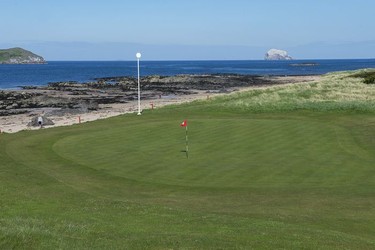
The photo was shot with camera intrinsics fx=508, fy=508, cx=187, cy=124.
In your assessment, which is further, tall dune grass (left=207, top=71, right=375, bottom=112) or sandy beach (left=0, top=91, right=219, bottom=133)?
sandy beach (left=0, top=91, right=219, bottom=133)

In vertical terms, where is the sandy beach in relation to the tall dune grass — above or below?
below

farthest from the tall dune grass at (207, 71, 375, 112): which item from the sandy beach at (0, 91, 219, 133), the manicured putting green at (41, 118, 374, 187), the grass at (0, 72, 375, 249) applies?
the manicured putting green at (41, 118, 374, 187)

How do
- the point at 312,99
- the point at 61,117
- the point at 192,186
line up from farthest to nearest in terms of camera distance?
the point at 61,117, the point at 312,99, the point at 192,186

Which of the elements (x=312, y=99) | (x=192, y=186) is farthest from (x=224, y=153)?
(x=312, y=99)

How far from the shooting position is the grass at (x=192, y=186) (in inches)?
485

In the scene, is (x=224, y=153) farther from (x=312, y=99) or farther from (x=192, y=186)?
(x=312, y=99)

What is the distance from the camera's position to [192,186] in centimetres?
1920

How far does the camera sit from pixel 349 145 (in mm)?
26562

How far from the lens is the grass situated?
A: 12312 mm

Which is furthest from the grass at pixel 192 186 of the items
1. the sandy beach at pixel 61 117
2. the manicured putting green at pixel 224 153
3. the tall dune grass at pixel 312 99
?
the sandy beach at pixel 61 117

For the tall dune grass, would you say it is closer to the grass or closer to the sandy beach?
the sandy beach

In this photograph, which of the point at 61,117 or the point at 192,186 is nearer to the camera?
the point at 192,186

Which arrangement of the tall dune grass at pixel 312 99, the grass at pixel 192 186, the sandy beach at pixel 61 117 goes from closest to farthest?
the grass at pixel 192 186 → the tall dune grass at pixel 312 99 → the sandy beach at pixel 61 117

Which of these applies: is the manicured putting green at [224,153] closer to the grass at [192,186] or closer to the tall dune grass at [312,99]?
the grass at [192,186]
